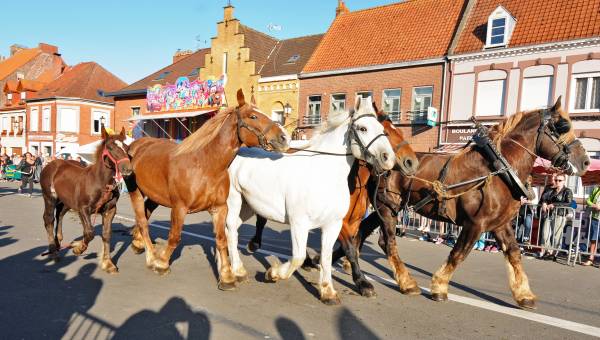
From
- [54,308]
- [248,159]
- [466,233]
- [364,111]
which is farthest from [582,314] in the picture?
[54,308]

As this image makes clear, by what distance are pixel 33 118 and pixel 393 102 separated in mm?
33679

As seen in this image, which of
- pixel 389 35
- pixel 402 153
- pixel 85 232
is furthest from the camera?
pixel 389 35

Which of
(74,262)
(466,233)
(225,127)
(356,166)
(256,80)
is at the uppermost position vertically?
(256,80)

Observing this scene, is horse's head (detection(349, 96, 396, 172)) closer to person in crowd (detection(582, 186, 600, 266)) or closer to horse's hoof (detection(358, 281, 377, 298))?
horse's hoof (detection(358, 281, 377, 298))

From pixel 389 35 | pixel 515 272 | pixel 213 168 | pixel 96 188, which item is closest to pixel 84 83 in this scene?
pixel 389 35

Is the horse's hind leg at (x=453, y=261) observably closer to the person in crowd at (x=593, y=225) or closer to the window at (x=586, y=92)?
the person in crowd at (x=593, y=225)

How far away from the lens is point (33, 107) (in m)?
36.9

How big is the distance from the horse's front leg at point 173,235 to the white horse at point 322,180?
901 mm

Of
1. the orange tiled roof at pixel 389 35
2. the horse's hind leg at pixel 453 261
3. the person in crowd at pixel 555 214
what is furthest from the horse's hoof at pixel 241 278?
the orange tiled roof at pixel 389 35

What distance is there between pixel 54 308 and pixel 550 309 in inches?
216

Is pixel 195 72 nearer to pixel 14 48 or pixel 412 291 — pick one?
pixel 412 291

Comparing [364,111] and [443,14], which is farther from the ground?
[443,14]

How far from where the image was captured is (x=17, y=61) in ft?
150

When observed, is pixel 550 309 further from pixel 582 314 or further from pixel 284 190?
pixel 284 190
